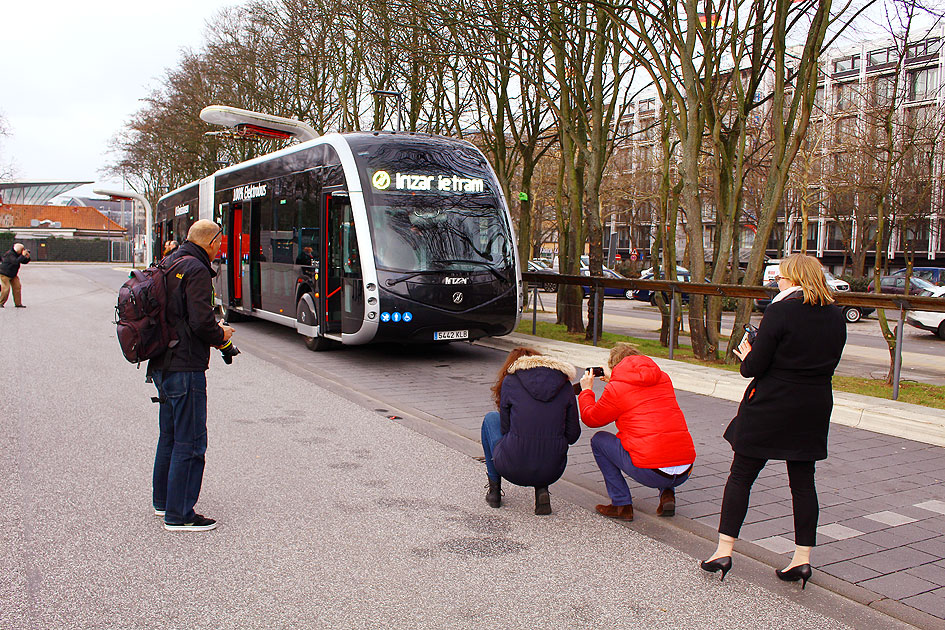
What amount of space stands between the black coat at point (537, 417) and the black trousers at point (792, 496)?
105cm

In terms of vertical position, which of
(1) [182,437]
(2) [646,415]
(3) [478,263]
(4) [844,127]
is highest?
(4) [844,127]

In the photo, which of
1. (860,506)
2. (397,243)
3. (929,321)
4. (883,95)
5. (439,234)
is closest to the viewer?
(860,506)

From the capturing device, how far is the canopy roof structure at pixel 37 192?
12900cm

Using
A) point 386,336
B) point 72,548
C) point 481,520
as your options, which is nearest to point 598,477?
point 481,520

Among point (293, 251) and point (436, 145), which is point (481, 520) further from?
point (293, 251)

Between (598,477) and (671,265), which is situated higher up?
(671,265)

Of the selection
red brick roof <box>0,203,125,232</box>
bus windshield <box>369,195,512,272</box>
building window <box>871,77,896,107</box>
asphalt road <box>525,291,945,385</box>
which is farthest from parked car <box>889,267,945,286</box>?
red brick roof <box>0,203,125,232</box>

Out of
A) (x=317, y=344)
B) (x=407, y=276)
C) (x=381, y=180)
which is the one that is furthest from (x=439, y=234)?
(x=317, y=344)

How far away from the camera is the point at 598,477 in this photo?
6.35 meters

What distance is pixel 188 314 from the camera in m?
A: 4.63

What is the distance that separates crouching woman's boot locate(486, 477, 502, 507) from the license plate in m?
6.61

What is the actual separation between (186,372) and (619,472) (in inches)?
105

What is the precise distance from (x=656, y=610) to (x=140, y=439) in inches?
192

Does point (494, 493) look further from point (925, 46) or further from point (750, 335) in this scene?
point (925, 46)
